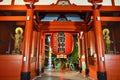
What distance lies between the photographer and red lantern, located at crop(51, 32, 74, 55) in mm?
6652

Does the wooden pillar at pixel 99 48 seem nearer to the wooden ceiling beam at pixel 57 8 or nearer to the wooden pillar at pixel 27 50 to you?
the wooden ceiling beam at pixel 57 8

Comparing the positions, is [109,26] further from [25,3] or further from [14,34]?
[14,34]

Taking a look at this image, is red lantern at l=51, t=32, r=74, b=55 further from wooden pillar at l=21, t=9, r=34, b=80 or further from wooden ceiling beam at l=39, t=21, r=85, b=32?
wooden pillar at l=21, t=9, r=34, b=80

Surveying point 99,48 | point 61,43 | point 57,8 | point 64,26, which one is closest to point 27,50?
point 57,8

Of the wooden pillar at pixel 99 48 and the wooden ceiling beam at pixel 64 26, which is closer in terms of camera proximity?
the wooden pillar at pixel 99 48

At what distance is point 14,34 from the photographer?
17.5 feet

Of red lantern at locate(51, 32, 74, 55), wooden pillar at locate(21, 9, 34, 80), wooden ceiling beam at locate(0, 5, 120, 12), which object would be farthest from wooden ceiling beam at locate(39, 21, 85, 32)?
wooden pillar at locate(21, 9, 34, 80)

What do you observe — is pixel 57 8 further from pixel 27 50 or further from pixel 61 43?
pixel 61 43

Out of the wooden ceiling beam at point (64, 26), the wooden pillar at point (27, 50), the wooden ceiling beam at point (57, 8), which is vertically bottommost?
the wooden pillar at point (27, 50)

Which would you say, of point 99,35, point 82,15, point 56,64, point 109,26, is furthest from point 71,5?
point 56,64

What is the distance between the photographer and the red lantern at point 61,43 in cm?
665

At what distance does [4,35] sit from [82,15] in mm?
3749

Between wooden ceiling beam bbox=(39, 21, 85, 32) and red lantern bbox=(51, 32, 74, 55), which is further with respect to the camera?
wooden ceiling beam bbox=(39, 21, 85, 32)

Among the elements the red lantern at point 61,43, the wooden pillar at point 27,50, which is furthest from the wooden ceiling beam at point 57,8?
the red lantern at point 61,43
